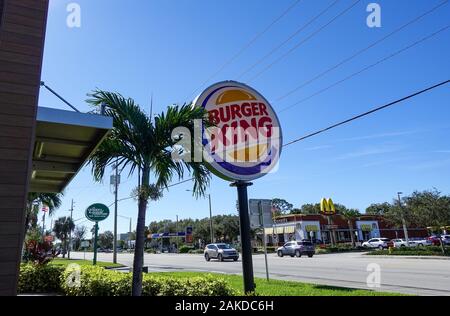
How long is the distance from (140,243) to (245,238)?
289 cm

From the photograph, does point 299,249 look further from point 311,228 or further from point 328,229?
point 328,229

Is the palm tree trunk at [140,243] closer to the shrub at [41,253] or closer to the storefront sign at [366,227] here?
the shrub at [41,253]

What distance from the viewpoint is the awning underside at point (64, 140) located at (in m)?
5.57

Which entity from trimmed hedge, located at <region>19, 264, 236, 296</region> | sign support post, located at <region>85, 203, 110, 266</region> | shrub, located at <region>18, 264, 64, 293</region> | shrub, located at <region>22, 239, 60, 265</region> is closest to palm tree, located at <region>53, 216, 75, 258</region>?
sign support post, located at <region>85, 203, 110, 266</region>

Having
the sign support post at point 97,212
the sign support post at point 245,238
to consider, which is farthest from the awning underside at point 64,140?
the sign support post at point 97,212

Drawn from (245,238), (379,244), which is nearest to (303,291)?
(245,238)

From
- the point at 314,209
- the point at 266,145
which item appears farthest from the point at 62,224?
the point at 266,145

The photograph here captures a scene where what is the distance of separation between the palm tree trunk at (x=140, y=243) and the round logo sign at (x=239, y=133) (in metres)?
1.75

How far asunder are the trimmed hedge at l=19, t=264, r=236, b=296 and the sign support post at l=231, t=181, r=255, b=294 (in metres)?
0.52

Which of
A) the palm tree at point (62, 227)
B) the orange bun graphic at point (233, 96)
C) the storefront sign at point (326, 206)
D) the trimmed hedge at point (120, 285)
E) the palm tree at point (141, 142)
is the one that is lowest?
the trimmed hedge at point (120, 285)

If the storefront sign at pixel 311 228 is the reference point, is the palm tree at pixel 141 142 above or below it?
below
